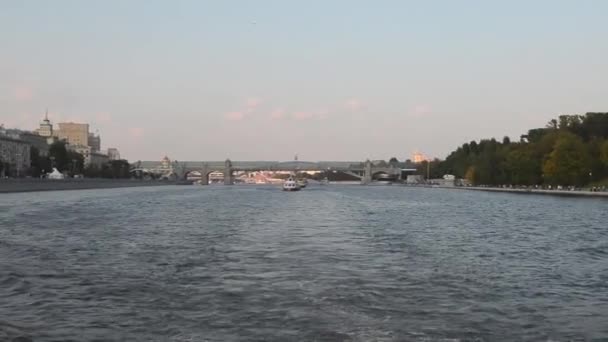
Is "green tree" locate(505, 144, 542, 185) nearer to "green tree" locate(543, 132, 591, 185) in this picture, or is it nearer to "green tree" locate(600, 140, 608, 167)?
"green tree" locate(543, 132, 591, 185)

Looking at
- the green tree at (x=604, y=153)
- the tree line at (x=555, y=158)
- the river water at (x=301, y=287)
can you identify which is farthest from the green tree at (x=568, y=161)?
the river water at (x=301, y=287)

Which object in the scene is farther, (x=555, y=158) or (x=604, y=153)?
(x=555, y=158)

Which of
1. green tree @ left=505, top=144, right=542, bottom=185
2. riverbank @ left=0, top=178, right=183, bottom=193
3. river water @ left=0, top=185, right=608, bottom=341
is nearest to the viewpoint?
river water @ left=0, top=185, right=608, bottom=341

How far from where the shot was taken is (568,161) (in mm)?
123312

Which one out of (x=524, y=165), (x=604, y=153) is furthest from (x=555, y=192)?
(x=604, y=153)

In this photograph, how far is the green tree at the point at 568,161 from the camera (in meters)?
123

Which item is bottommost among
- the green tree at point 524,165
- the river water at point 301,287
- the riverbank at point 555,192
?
the river water at point 301,287

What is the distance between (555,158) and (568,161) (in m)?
2.19

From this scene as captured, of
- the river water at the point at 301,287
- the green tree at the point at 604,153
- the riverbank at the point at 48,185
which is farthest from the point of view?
the green tree at the point at 604,153

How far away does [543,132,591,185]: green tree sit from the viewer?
12325 cm

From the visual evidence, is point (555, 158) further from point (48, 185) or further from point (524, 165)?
point (48, 185)

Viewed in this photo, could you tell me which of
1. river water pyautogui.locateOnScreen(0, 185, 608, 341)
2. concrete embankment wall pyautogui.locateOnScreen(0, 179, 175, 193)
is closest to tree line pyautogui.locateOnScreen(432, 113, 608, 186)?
concrete embankment wall pyautogui.locateOnScreen(0, 179, 175, 193)

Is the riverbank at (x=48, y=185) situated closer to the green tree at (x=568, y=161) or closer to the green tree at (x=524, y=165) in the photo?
the green tree at (x=568, y=161)

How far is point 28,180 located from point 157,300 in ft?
377
